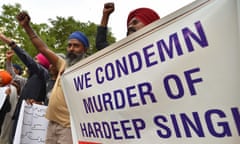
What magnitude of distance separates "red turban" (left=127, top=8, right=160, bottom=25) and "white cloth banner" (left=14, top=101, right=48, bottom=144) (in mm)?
1953

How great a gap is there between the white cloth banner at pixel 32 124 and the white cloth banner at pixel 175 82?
231cm

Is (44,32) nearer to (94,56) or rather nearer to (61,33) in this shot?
(61,33)

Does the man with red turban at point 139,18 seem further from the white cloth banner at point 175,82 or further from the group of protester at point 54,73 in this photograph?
the white cloth banner at point 175,82

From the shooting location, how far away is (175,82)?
1.91 meters

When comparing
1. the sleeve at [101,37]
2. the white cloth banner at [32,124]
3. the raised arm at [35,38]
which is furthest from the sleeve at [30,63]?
the sleeve at [101,37]

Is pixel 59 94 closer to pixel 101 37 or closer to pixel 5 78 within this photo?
pixel 101 37

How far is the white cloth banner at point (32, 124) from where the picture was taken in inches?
188

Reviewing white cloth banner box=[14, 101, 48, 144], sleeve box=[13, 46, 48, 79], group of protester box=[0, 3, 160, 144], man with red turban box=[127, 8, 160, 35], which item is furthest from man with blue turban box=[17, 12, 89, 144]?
white cloth banner box=[14, 101, 48, 144]

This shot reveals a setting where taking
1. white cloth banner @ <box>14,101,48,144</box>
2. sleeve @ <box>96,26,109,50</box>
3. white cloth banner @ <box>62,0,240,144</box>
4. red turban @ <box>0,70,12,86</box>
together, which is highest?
red turban @ <box>0,70,12,86</box>

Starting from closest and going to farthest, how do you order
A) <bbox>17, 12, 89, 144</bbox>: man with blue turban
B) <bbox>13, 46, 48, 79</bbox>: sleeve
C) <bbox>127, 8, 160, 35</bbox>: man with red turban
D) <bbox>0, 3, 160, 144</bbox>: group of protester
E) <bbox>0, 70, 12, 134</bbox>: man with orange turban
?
<bbox>127, 8, 160, 35</bbox>: man with red turban < <bbox>0, 3, 160, 144</bbox>: group of protester < <bbox>17, 12, 89, 144</bbox>: man with blue turban < <bbox>13, 46, 48, 79</bbox>: sleeve < <bbox>0, 70, 12, 134</bbox>: man with orange turban

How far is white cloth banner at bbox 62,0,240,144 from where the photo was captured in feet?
5.52

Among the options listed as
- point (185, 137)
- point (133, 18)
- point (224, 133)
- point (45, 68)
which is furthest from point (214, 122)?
point (45, 68)

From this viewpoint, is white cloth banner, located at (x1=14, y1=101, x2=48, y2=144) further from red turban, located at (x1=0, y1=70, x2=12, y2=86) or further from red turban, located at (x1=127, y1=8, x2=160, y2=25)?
red turban, located at (x1=127, y1=8, x2=160, y2=25)

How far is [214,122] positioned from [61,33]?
3892cm
